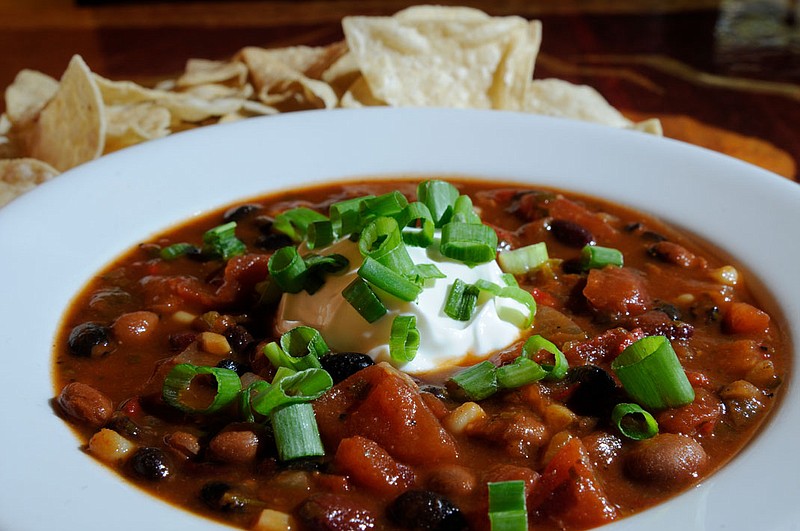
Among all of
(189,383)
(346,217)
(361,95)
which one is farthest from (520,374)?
(361,95)

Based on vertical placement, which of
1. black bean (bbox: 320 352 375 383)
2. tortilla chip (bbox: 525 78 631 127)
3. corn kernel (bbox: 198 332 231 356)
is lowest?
tortilla chip (bbox: 525 78 631 127)

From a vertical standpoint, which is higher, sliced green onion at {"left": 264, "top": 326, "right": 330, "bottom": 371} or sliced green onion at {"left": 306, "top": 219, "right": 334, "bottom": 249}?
sliced green onion at {"left": 306, "top": 219, "right": 334, "bottom": 249}

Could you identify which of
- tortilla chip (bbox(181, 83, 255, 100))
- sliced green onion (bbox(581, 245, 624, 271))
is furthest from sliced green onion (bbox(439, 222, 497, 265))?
tortilla chip (bbox(181, 83, 255, 100))

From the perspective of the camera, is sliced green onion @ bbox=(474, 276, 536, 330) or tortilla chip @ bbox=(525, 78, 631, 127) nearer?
sliced green onion @ bbox=(474, 276, 536, 330)

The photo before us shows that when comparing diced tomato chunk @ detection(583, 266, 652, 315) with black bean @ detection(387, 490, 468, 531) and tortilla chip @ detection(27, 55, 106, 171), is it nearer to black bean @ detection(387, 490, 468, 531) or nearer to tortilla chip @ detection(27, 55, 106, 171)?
black bean @ detection(387, 490, 468, 531)

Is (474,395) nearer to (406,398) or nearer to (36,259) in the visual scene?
(406,398)

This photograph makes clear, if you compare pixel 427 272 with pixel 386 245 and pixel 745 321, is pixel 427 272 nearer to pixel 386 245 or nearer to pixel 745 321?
pixel 386 245
